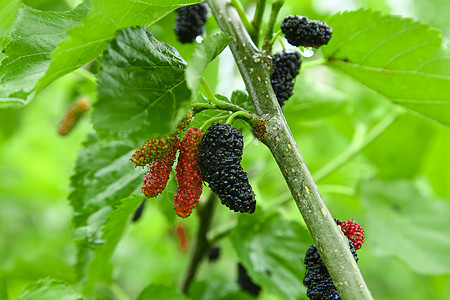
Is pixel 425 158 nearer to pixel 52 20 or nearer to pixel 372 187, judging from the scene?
pixel 372 187

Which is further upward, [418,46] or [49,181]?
[418,46]

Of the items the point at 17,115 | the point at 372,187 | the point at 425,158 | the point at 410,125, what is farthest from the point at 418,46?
the point at 17,115

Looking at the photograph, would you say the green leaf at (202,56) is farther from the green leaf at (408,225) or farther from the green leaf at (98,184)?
the green leaf at (408,225)

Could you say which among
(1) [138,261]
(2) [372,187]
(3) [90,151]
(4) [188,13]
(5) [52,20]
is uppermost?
(5) [52,20]

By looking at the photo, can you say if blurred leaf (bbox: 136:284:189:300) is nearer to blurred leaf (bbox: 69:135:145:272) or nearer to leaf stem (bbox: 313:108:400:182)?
blurred leaf (bbox: 69:135:145:272)

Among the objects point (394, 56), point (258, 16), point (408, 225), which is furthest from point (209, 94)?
point (408, 225)

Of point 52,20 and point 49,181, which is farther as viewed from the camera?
point 49,181
